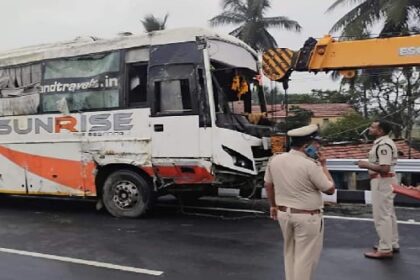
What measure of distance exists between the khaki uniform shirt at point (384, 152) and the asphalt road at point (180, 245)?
1065 mm

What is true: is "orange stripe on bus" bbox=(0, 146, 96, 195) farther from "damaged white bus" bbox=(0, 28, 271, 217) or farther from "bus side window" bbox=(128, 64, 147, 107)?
"bus side window" bbox=(128, 64, 147, 107)

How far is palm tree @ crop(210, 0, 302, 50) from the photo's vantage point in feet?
119

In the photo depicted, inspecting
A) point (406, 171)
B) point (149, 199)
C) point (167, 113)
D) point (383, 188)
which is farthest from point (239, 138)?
point (406, 171)

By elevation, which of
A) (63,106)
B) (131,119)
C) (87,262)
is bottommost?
(87,262)

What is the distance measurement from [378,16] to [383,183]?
2010 centimetres

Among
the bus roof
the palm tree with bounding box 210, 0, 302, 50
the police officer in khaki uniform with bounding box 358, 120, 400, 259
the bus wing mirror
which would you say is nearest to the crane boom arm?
the bus roof

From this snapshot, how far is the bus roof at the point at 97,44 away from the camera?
27.7ft

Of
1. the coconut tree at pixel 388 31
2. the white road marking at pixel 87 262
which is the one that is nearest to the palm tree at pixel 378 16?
the coconut tree at pixel 388 31

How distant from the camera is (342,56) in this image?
8.51 m

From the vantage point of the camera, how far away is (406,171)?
9.91m

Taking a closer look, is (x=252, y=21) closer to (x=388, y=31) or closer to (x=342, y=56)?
(x=388, y=31)

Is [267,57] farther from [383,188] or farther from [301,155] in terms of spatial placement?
[301,155]

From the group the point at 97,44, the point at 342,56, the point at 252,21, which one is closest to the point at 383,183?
the point at 342,56

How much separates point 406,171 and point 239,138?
332 cm
